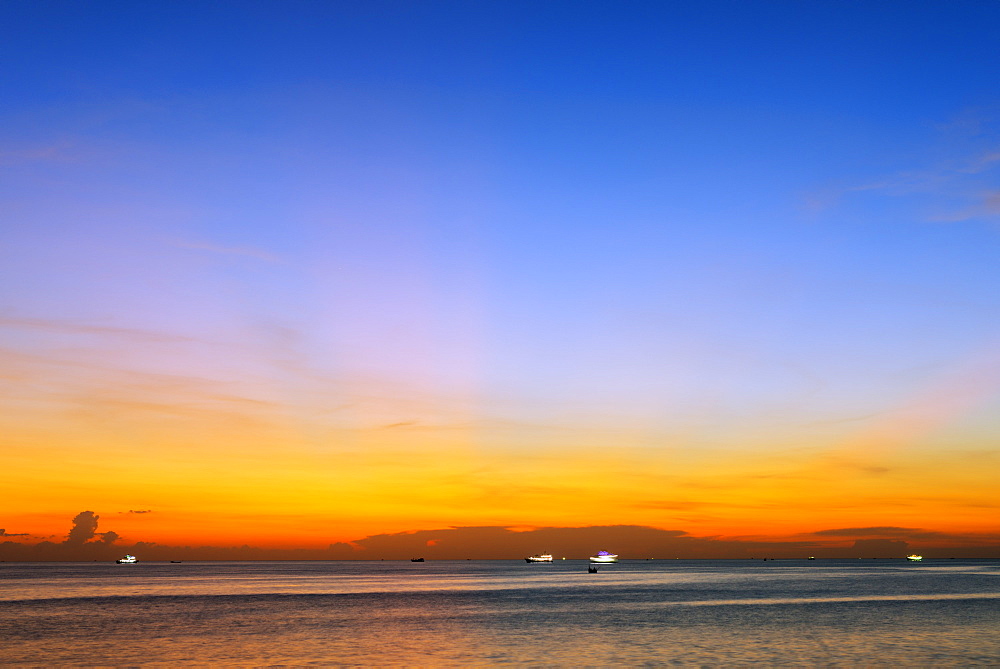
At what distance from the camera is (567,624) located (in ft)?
313

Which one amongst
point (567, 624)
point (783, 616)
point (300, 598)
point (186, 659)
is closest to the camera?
point (186, 659)

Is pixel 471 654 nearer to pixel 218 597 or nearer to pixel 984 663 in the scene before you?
pixel 984 663

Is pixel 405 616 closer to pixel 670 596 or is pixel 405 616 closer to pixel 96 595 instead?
pixel 670 596

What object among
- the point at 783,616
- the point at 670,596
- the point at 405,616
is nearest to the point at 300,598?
the point at 405,616

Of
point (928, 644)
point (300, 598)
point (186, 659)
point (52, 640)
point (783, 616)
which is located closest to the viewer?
point (186, 659)

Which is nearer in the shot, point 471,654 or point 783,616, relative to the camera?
point 471,654

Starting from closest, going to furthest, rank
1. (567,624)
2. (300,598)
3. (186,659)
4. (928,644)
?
(186,659) → (928,644) → (567,624) → (300,598)

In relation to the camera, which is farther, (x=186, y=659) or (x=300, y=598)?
(x=300, y=598)

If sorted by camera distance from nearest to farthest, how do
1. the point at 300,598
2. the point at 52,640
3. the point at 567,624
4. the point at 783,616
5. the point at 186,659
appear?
1. the point at 186,659
2. the point at 52,640
3. the point at 567,624
4. the point at 783,616
5. the point at 300,598

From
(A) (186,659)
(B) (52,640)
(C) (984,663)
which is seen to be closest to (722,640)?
(C) (984,663)

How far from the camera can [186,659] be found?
67.0 meters

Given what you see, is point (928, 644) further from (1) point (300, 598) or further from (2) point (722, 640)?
(1) point (300, 598)

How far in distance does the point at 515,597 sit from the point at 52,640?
300 feet

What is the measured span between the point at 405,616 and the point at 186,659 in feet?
163
